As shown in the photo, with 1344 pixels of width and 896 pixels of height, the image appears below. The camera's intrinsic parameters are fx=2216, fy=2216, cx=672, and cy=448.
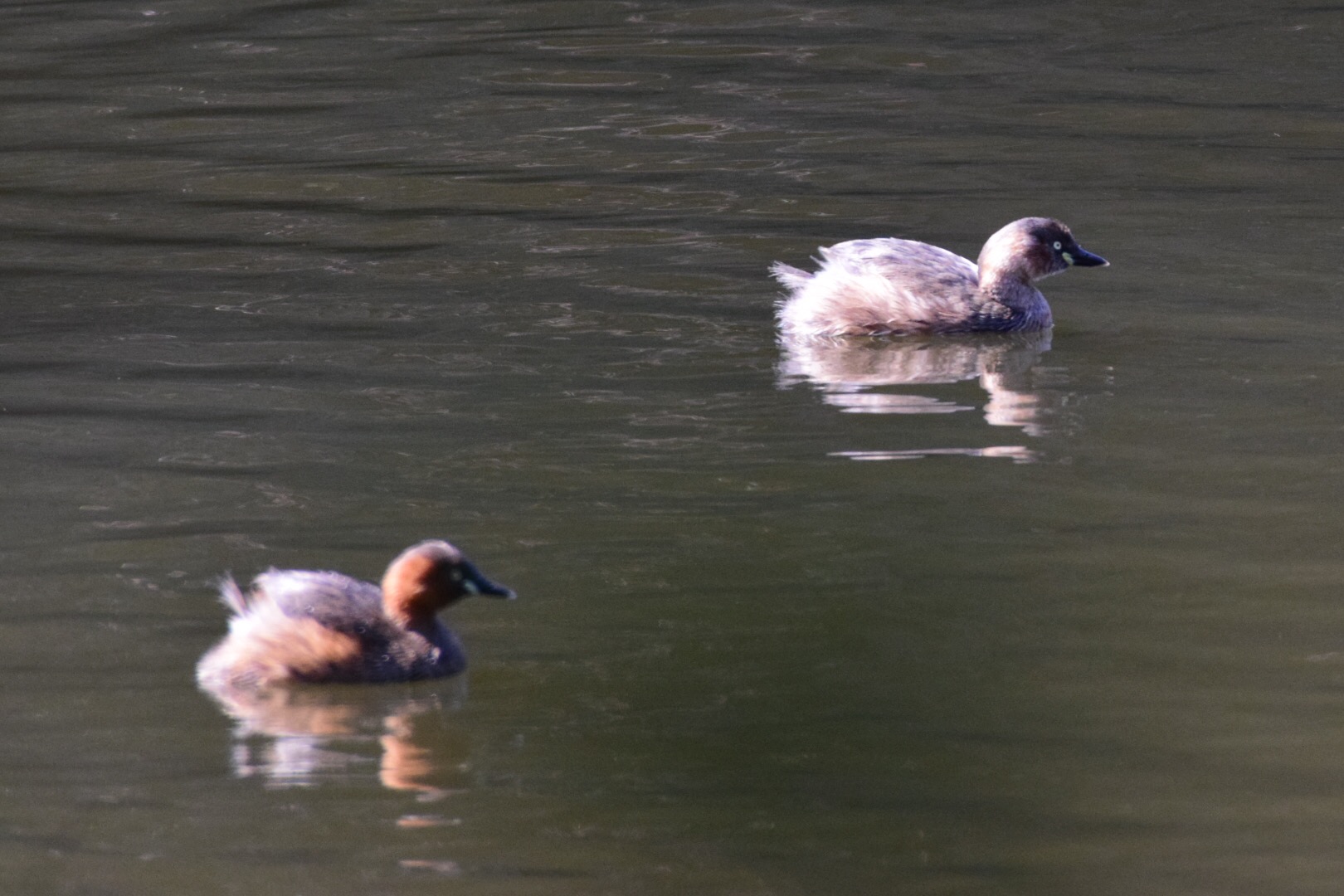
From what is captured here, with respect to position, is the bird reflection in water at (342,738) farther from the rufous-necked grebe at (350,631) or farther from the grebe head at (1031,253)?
the grebe head at (1031,253)

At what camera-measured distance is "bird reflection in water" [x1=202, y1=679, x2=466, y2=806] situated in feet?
16.4

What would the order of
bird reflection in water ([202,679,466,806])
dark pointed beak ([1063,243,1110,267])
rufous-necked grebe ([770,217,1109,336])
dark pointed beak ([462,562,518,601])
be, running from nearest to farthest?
bird reflection in water ([202,679,466,806]) → dark pointed beak ([462,562,518,601]) → rufous-necked grebe ([770,217,1109,336]) → dark pointed beak ([1063,243,1110,267])

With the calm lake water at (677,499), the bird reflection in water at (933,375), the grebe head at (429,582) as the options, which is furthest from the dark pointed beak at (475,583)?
the bird reflection in water at (933,375)

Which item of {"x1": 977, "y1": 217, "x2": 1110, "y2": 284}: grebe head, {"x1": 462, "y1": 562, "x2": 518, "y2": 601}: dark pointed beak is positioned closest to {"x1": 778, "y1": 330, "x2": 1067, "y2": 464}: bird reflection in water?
{"x1": 977, "y1": 217, "x2": 1110, "y2": 284}: grebe head

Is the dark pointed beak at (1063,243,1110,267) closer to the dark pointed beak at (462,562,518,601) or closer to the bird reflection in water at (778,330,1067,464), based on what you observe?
the bird reflection in water at (778,330,1067,464)

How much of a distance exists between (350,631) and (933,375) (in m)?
3.68

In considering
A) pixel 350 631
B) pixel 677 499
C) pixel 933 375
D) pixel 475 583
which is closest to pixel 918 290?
pixel 933 375

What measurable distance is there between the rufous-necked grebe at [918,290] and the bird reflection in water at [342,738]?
13.0 feet

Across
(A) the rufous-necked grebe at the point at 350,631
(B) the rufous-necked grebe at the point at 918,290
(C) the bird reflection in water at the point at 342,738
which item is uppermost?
(B) the rufous-necked grebe at the point at 918,290

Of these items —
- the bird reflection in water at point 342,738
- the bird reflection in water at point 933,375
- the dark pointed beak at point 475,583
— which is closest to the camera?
the bird reflection in water at point 342,738

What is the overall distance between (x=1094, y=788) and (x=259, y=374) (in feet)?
14.5

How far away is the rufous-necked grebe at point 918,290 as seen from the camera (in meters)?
9.18

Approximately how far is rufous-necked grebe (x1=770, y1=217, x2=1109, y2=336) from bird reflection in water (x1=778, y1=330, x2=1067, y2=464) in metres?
0.06

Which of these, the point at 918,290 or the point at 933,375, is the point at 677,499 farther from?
the point at 918,290
